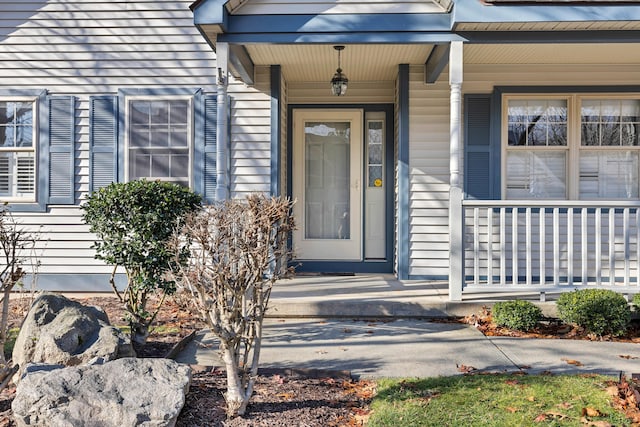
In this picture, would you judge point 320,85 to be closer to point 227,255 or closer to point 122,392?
point 227,255

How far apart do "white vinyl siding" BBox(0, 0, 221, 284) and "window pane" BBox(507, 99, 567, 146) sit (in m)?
4.01

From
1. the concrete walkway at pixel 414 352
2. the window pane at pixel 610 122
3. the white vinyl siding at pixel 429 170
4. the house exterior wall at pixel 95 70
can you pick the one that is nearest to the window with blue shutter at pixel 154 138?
the house exterior wall at pixel 95 70

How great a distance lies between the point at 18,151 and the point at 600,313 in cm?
718

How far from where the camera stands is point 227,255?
329 cm

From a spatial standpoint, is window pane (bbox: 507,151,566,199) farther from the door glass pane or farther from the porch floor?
the door glass pane

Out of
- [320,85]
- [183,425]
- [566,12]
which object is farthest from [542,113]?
[183,425]

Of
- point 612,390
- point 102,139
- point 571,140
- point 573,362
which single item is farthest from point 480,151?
point 102,139

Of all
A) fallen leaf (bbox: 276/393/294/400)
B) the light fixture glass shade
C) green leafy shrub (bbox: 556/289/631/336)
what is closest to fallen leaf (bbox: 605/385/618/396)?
green leafy shrub (bbox: 556/289/631/336)

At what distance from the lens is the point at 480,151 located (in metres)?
7.24

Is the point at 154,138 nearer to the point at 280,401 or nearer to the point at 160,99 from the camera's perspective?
the point at 160,99

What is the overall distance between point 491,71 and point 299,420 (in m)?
5.54

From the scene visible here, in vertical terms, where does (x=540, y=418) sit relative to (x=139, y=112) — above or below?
below

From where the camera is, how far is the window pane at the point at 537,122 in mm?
7301

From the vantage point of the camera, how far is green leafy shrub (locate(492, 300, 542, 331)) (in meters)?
5.34
